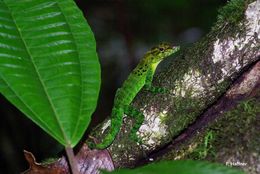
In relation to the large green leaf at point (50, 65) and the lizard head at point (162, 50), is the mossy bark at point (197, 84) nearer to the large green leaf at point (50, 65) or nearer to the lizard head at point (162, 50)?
the large green leaf at point (50, 65)

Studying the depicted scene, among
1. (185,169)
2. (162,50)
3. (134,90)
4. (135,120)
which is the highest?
(185,169)

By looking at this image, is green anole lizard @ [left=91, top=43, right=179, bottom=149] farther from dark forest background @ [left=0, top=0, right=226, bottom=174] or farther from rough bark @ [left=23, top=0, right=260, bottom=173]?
dark forest background @ [left=0, top=0, right=226, bottom=174]

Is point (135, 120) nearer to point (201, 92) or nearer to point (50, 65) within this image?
point (201, 92)

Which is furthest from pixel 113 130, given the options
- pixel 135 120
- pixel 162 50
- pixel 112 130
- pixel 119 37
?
pixel 119 37

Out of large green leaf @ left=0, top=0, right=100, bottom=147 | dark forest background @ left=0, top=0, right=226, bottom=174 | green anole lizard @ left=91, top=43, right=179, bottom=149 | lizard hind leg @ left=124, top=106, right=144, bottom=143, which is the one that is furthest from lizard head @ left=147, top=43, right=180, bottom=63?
dark forest background @ left=0, top=0, right=226, bottom=174

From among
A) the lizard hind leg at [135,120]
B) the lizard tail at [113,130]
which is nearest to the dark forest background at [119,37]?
the lizard tail at [113,130]

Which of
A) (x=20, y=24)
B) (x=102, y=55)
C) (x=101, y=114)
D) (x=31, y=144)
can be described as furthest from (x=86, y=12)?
(x=20, y=24)
